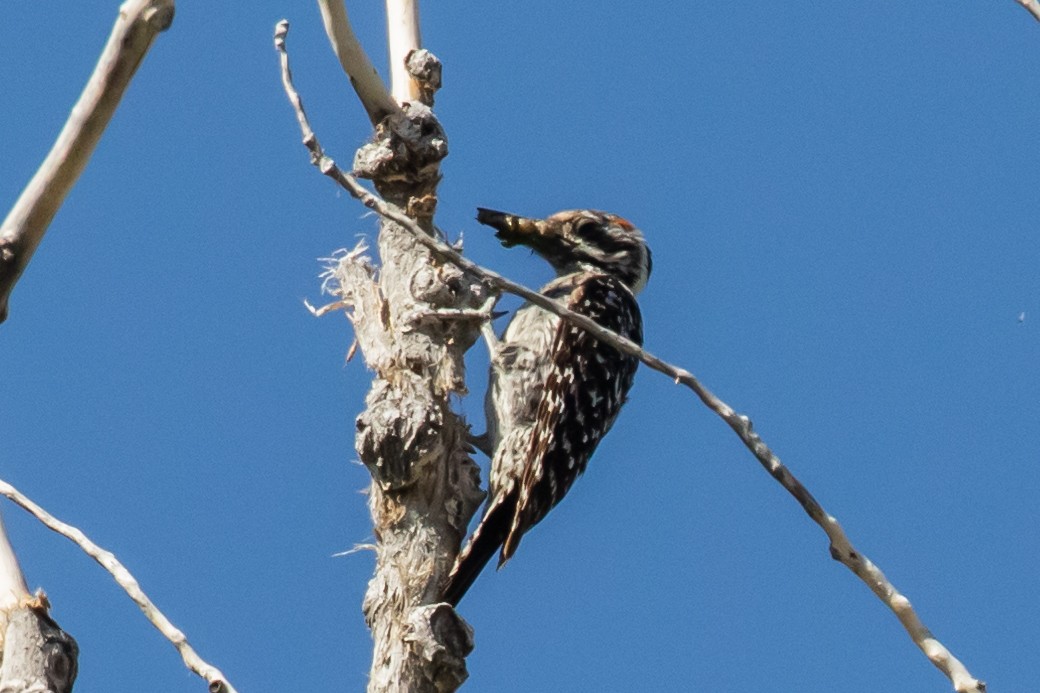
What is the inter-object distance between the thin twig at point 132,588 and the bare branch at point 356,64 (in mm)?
2192

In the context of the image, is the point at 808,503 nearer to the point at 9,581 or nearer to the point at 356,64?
the point at 9,581

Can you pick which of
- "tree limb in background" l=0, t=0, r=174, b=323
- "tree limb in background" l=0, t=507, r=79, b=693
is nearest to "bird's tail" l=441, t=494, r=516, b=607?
"tree limb in background" l=0, t=507, r=79, b=693

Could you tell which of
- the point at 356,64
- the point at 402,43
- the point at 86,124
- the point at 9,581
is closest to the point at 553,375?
the point at 402,43

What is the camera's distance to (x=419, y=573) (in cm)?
471

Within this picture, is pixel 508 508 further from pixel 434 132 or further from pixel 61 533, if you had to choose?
pixel 61 533

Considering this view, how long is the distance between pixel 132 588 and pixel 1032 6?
1913mm

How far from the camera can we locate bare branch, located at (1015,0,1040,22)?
9.10 ft

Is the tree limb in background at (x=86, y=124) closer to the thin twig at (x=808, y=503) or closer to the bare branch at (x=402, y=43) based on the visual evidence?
the thin twig at (x=808, y=503)

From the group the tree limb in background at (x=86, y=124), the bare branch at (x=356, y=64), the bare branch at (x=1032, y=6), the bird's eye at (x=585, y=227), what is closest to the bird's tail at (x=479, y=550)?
the bare branch at (x=356, y=64)

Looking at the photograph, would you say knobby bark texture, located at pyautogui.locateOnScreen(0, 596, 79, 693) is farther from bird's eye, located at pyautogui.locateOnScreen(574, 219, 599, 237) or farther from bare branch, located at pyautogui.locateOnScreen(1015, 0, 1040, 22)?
bird's eye, located at pyautogui.locateOnScreen(574, 219, 599, 237)

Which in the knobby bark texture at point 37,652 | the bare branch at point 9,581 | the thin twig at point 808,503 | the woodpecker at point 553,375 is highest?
the woodpecker at point 553,375

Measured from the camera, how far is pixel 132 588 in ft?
9.46

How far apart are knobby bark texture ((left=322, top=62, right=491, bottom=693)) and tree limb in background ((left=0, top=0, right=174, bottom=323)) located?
1908 millimetres

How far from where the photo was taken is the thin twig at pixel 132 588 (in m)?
2.71
